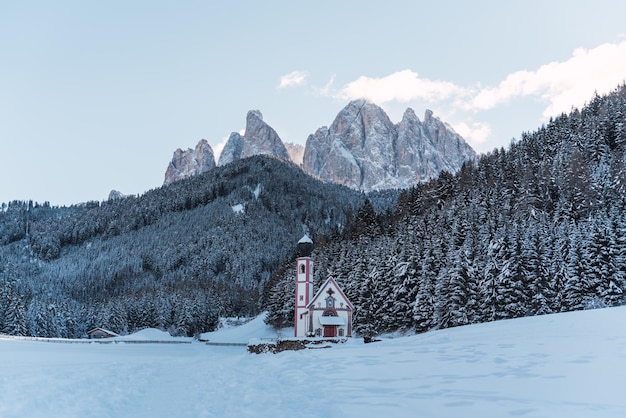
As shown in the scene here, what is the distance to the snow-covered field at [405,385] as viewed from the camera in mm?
9656

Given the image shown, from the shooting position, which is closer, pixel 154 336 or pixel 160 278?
pixel 154 336

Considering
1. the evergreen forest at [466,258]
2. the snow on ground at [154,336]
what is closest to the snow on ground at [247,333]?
the evergreen forest at [466,258]

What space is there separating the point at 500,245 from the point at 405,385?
31.6m

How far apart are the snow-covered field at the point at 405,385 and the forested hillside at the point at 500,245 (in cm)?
1767

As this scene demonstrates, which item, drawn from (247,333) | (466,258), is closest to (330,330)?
(466,258)

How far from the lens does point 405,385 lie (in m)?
12.5

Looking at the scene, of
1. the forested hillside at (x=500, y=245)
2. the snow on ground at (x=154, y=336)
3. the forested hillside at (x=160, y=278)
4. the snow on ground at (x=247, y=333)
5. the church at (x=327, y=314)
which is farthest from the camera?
the forested hillside at (x=160, y=278)

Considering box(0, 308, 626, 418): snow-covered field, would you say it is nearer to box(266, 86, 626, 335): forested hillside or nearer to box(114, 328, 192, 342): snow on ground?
box(266, 86, 626, 335): forested hillside

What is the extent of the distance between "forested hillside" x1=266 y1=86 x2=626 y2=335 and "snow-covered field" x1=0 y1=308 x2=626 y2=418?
58.0 feet

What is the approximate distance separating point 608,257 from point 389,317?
2065 centimetres

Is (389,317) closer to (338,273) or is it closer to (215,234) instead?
(338,273)

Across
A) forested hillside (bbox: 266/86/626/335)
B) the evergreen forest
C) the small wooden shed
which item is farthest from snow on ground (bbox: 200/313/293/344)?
the small wooden shed

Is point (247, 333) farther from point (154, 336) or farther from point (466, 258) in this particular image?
point (466, 258)

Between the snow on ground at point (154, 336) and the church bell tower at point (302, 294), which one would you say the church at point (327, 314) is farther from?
the snow on ground at point (154, 336)
